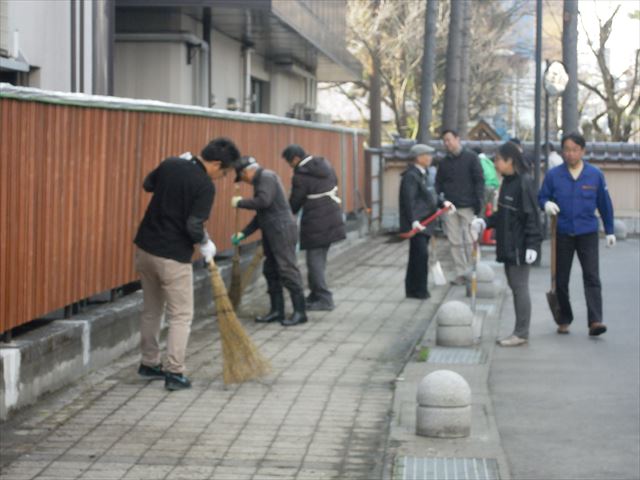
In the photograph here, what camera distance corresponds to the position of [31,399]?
8992 mm

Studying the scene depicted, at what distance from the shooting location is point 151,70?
20.2 metres

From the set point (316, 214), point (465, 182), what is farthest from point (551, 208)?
point (465, 182)

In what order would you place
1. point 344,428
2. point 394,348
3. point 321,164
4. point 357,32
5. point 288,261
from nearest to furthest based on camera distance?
point 344,428 < point 394,348 < point 288,261 < point 321,164 < point 357,32

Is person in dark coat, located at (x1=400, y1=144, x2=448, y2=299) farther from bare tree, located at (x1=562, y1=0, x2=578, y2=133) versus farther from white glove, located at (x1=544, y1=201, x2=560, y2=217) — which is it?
bare tree, located at (x1=562, y1=0, x2=578, y2=133)

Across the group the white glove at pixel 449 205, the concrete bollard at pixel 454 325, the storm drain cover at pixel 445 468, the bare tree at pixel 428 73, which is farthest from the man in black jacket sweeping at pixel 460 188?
the bare tree at pixel 428 73

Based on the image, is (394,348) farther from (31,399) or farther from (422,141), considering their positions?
(422,141)

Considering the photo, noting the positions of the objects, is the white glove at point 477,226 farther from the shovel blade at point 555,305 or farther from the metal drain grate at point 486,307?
the metal drain grate at point 486,307

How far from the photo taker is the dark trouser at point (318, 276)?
14406 mm

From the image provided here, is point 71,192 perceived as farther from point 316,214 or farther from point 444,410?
point 316,214

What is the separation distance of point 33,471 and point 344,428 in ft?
6.57

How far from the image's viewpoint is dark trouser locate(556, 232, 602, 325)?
12.7 metres

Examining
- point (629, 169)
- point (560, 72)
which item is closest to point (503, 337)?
point (560, 72)

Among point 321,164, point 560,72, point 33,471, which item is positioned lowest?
point 33,471

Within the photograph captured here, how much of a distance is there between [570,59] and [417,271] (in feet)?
47.1
